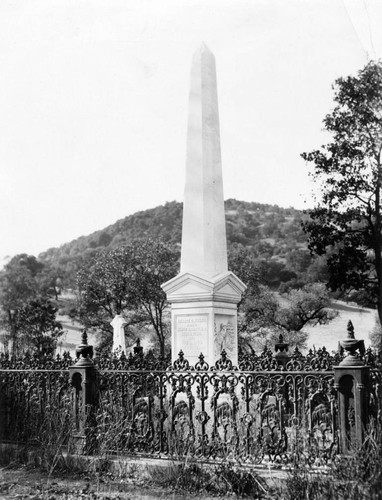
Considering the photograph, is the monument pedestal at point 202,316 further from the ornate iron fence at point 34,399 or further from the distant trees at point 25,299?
the distant trees at point 25,299

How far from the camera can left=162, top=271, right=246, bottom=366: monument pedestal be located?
37.6ft

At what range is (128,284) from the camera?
38062mm

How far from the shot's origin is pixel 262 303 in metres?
34.7

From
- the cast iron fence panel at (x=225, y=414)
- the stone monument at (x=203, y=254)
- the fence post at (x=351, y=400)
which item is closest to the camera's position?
the fence post at (x=351, y=400)

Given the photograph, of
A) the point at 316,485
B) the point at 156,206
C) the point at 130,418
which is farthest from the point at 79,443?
the point at 156,206

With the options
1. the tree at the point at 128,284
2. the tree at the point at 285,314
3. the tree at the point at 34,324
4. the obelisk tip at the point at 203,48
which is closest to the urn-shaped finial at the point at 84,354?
the obelisk tip at the point at 203,48

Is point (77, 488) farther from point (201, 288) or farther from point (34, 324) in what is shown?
point (34, 324)

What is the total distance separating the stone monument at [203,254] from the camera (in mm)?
11555

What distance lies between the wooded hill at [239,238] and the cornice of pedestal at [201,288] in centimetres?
3582

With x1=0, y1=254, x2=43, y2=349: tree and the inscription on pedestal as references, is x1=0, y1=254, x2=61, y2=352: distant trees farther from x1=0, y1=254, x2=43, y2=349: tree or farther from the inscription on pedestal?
the inscription on pedestal

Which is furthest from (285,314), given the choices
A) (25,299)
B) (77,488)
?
(77,488)

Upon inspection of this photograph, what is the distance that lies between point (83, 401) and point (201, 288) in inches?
157

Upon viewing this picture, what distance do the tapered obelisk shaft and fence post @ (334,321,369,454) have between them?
226 inches

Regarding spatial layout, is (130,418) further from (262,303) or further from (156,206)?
(156,206)
